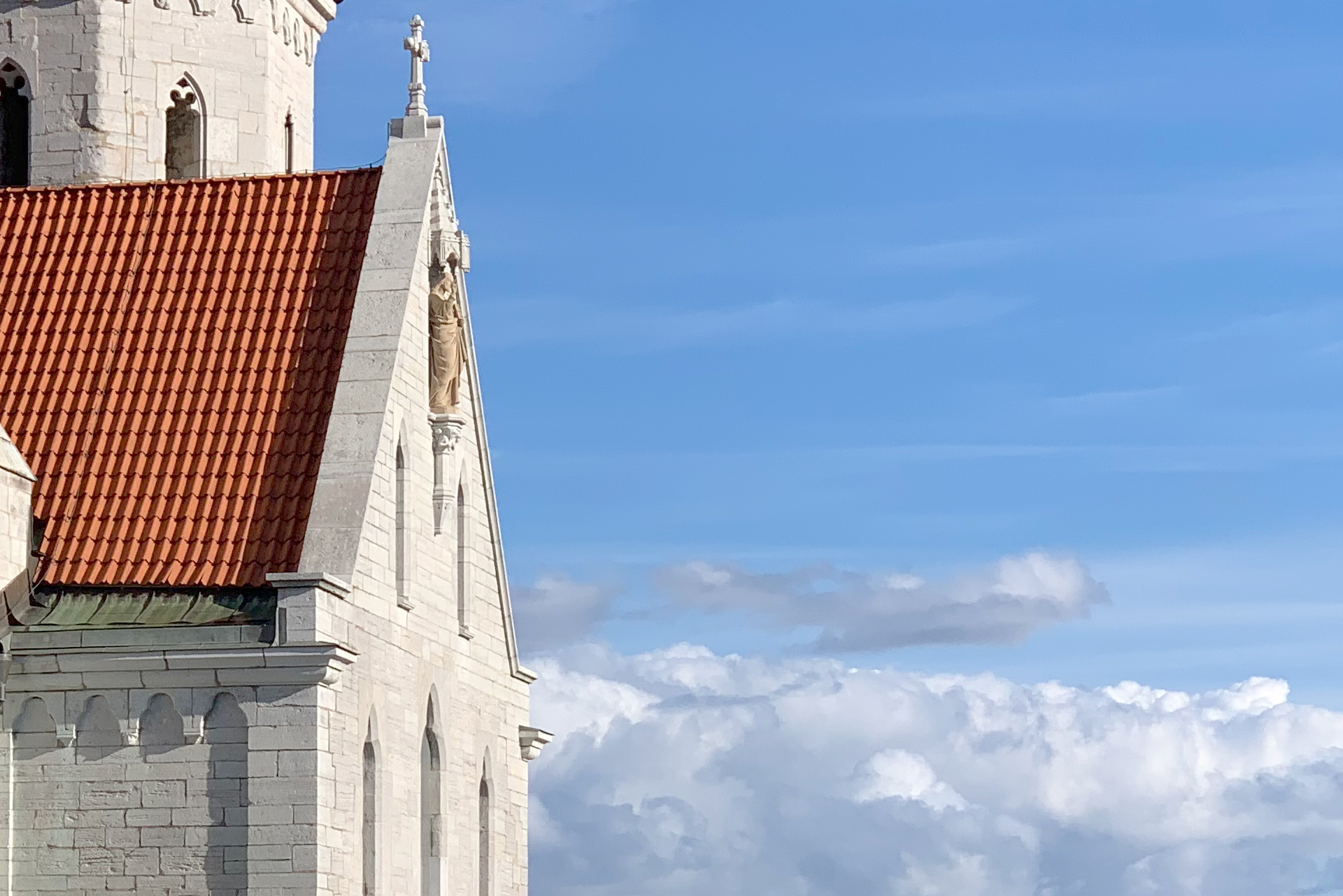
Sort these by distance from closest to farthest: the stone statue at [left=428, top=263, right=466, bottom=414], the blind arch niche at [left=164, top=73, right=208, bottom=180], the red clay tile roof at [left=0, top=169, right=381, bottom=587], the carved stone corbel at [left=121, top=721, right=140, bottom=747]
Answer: the carved stone corbel at [left=121, top=721, right=140, bottom=747], the red clay tile roof at [left=0, top=169, right=381, bottom=587], the stone statue at [left=428, top=263, right=466, bottom=414], the blind arch niche at [left=164, top=73, right=208, bottom=180]

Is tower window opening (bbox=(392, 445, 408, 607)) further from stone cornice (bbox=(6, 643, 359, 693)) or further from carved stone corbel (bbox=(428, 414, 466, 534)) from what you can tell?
stone cornice (bbox=(6, 643, 359, 693))

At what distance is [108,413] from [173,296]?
5.94 feet

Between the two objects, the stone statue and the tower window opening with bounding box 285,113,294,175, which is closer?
the stone statue

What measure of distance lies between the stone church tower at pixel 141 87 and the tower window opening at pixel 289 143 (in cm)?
33

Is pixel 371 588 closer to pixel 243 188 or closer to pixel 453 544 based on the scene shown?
pixel 453 544

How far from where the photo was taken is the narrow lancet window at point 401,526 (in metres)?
33.0

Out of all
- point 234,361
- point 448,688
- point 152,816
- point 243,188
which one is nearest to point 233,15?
→ point 243,188

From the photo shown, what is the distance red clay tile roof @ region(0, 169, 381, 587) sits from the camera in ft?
103

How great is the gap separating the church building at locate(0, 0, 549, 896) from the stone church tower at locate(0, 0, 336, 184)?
0.19 feet

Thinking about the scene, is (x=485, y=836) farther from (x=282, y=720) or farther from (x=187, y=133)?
(x=187, y=133)

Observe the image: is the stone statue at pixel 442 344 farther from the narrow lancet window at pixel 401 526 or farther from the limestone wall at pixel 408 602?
the narrow lancet window at pixel 401 526

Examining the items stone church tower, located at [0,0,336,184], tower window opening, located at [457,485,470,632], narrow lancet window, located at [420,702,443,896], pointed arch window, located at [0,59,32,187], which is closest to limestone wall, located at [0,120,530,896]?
narrow lancet window, located at [420,702,443,896]

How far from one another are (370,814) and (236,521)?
3731mm

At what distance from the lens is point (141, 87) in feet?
127
